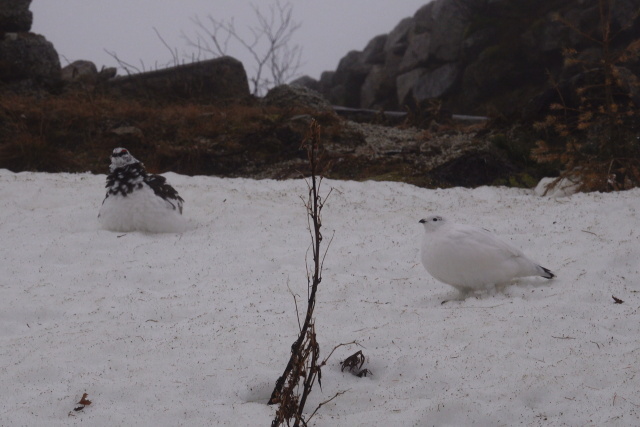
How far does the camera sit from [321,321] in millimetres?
3682

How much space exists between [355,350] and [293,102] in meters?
9.53

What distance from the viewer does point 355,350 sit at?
10.6ft

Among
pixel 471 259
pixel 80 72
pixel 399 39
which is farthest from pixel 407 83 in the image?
pixel 471 259

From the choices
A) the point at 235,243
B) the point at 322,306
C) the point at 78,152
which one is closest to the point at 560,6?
the point at 78,152

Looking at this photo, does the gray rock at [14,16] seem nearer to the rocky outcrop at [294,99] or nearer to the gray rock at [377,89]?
the rocky outcrop at [294,99]

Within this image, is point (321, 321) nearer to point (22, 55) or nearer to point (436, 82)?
point (22, 55)

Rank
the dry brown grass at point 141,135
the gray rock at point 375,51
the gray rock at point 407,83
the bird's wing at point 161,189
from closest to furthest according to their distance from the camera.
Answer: the bird's wing at point 161,189, the dry brown grass at point 141,135, the gray rock at point 407,83, the gray rock at point 375,51

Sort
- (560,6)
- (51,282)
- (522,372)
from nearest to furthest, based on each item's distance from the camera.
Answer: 1. (522,372)
2. (51,282)
3. (560,6)

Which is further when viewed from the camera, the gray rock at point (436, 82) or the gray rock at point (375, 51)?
the gray rock at point (375, 51)

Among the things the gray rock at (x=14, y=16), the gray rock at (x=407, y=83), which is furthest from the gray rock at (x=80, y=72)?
the gray rock at (x=407, y=83)

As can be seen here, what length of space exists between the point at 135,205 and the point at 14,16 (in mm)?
8595

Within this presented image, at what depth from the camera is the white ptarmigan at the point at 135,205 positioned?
5.83 m

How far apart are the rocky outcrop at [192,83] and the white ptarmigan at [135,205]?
22.6 feet

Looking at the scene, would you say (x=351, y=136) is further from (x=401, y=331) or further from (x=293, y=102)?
(x=401, y=331)
